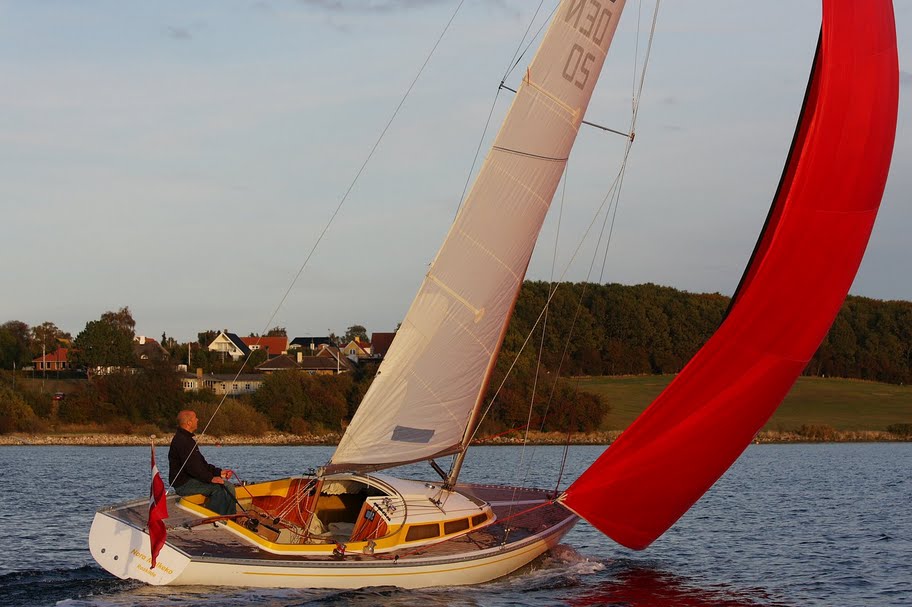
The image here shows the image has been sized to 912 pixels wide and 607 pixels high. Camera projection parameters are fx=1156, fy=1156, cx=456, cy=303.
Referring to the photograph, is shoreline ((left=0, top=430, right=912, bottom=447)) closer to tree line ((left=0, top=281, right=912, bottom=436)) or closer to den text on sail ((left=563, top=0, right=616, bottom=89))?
tree line ((left=0, top=281, right=912, bottom=436))

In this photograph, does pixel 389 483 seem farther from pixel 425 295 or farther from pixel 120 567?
pixel 120 567

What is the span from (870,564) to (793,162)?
326 inches

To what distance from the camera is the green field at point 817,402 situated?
8100 centimetres

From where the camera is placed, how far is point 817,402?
90500mm

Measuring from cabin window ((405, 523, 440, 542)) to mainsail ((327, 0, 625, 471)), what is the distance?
91 centimetres

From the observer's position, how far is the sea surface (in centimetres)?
1462

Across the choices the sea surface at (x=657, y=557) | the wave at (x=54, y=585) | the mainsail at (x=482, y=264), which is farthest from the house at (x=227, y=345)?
the mainsail at (x=482, y=264)

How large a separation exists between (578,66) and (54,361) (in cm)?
10731

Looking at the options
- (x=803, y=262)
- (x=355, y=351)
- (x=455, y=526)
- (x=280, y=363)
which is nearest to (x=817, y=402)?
(x=280, y=363)

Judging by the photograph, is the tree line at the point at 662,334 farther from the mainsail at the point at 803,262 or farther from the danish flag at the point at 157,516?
the danish flag at the point at 157,516

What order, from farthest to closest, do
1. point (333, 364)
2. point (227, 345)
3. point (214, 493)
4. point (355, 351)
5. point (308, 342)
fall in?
1. point (308, 342)
2. point (227, 345)
3. point (355, 351)
4. point (333, 364)
5. point (214, 493)

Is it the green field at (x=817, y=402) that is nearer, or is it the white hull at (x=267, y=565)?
the white hull at (x=267, y=565)

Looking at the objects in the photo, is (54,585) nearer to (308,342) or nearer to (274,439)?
(274,439)

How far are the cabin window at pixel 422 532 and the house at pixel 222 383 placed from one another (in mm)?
68265
